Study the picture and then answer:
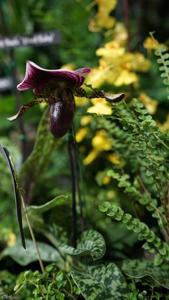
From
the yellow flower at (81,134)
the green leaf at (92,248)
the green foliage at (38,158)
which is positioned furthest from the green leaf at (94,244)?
the yellow flower at (81,134)

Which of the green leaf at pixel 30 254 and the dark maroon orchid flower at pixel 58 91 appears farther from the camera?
the green leaf at pixel 30 254

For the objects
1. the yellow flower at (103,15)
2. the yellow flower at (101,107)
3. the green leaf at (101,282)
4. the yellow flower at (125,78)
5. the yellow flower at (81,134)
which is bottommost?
the green leaf at (101,282)

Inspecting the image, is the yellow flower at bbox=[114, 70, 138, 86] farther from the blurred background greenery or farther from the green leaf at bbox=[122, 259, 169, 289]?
the green leaf at bbox=[122, 259, 169, 289]

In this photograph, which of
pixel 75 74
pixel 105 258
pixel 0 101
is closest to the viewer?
pixel 75 74

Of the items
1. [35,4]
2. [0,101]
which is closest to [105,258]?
[0,101]

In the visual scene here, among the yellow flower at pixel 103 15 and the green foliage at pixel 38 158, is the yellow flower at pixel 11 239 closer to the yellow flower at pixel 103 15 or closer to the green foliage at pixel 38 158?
the green foliage at pixel 38 158

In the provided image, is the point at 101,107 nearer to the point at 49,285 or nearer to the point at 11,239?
the point at 49,285

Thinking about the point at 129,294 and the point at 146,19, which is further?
the point at 146,19

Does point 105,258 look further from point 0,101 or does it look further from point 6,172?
point 0,101
